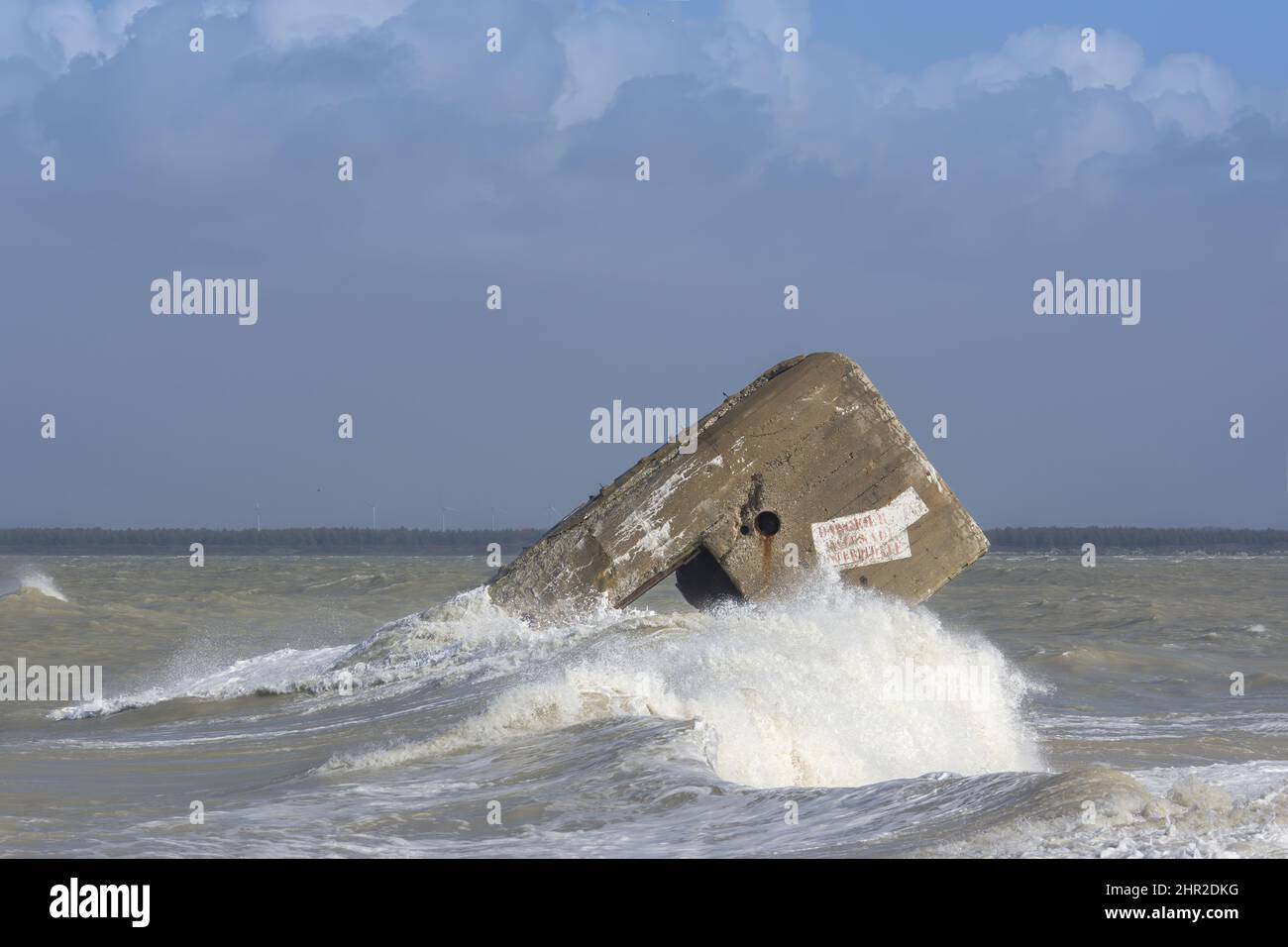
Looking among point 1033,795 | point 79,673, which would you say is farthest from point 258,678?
point 1033,795

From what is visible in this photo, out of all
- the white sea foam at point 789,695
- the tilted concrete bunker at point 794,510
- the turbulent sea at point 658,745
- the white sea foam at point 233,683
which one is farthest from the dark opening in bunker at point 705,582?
the white sea foam at point 233,683

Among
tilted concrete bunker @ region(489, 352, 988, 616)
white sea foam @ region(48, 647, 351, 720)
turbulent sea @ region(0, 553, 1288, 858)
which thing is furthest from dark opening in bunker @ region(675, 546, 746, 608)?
white sea foam @ region(48, 647, 351, 720)

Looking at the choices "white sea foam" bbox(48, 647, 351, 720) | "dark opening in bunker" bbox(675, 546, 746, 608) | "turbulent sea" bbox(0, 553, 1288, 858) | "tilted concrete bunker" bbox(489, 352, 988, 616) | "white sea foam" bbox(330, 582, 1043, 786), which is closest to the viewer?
"turbulent sea" bbox(0, 553, 1288, 858)

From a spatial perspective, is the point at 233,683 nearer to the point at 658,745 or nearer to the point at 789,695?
the point at 789,695

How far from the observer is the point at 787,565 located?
927cm

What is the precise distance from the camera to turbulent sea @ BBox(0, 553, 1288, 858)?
15.0ft

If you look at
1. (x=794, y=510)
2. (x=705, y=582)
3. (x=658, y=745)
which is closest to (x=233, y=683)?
(x=705, y=582)

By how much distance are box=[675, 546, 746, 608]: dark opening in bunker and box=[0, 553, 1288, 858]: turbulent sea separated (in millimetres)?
304

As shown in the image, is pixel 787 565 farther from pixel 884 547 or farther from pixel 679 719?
pixel 679 719

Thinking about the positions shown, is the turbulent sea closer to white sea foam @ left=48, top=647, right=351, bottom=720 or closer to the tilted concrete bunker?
white sea foam @ left=48, top=647, right=351, bottom=720

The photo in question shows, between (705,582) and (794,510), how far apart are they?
Result: 3.33ft

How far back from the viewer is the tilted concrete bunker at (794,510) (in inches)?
Result: 365

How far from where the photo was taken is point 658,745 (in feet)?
20.6
